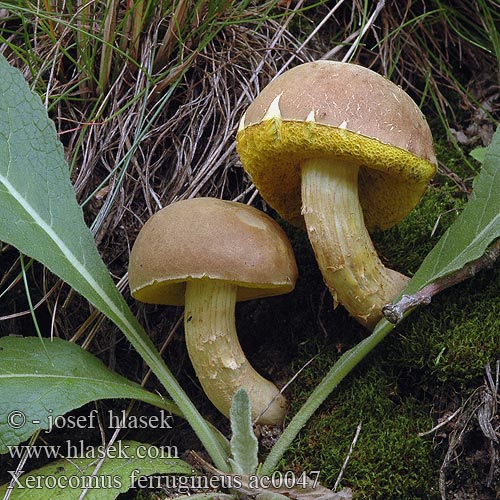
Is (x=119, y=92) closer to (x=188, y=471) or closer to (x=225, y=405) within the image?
(x=225, y=405)

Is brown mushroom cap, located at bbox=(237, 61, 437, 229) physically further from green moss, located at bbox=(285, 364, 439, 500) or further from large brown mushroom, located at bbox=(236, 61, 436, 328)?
green moss, located at bbox=(285, 364, 439, 500)

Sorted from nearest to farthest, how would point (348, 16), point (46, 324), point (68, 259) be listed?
point (68, 259)
point (46, 324)
point (348, 16)

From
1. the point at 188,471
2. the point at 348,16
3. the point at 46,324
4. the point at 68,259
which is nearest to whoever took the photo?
the point at 188,471

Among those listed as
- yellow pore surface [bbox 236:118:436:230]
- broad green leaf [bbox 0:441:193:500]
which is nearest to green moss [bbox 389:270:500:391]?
yellow pore surface [bbox 236:118:436:230]

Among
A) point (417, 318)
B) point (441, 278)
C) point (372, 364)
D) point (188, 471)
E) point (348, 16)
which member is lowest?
point (188, 471)

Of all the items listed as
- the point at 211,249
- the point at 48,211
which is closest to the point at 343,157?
the point at 211,249

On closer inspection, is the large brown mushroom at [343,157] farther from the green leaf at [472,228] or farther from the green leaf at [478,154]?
the green leaf at [478,154]

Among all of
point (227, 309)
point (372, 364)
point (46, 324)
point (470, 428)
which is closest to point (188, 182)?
point (227, 309)

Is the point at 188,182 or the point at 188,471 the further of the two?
the point at 188,182

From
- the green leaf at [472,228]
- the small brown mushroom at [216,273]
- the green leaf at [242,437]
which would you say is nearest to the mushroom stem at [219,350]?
the small brown mushroom at [216,273]
